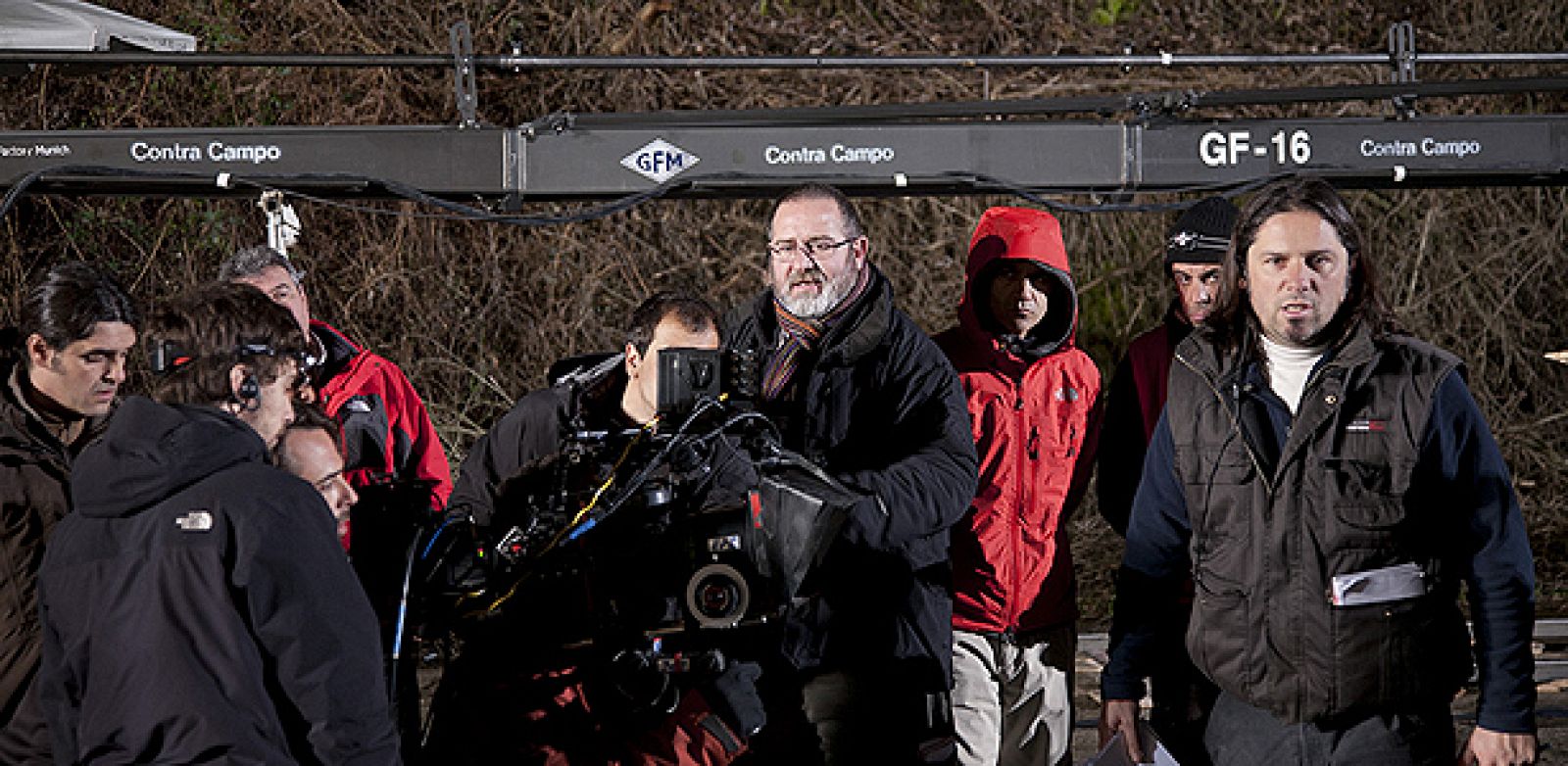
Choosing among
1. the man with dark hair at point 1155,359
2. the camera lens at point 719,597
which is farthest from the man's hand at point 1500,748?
the camera lens at point 719,597

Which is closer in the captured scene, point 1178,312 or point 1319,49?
point 1178,312

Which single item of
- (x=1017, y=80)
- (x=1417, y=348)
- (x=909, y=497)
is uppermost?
(x=1017, y=80)

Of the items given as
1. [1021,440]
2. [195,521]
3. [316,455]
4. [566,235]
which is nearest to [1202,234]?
[1021,440]

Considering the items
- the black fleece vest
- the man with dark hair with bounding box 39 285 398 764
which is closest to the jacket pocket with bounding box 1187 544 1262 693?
the black fleece vest

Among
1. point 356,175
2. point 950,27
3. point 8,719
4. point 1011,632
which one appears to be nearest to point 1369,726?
point 1011,632

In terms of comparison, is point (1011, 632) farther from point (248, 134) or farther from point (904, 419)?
point (248, 134)

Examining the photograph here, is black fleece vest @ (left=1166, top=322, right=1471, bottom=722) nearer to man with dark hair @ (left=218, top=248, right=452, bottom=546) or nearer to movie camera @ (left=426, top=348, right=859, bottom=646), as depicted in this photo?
movie camera @ (left=426, top=348, right=859, bottom=646)

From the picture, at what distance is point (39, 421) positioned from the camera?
3.86 m

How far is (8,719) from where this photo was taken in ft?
11.6

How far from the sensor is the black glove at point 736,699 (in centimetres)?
357

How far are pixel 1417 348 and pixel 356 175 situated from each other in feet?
10.6

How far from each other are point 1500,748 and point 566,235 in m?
9.54

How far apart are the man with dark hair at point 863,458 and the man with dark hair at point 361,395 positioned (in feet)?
4.06

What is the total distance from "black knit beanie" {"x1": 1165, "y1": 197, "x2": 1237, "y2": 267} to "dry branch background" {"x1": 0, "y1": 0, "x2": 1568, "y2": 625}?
7.11 meters
